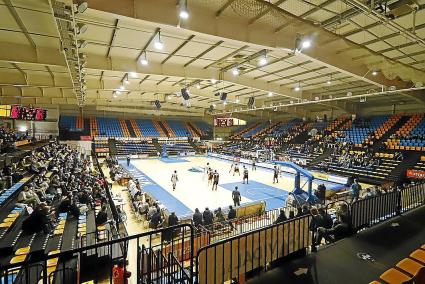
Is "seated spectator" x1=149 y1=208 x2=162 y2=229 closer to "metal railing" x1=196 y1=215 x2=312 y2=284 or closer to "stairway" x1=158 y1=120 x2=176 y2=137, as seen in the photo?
"metal railing" x1=196 y1=215 x2=312 y2=284

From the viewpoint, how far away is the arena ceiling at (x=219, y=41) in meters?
7.36

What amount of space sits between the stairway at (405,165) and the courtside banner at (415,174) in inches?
12.3

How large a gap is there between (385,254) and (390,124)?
2373cm

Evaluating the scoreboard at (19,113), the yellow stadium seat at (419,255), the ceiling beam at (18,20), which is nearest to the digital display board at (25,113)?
the scoreboard at (19,113)

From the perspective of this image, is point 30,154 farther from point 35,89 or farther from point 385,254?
point 385,254

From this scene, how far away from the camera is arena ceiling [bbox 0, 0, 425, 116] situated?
7355 mm

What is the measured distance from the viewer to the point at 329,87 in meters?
20.4

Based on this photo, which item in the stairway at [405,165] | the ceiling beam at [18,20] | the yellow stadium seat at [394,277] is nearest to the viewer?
the yellow stadium seat at [394,277]

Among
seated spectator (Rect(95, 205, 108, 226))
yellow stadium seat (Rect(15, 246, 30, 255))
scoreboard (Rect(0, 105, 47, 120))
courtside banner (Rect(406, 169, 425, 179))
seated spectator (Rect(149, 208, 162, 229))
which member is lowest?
seated spectator (Rect(149, 208, 162, 229))

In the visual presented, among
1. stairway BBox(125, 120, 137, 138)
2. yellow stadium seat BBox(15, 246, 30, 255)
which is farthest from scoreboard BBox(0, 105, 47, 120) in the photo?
yellow stadium seat BBox(15, 246, 30, 255)

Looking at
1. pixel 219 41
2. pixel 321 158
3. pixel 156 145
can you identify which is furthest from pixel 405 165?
pixel 156 145

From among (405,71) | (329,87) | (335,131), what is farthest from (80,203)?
(335,131)

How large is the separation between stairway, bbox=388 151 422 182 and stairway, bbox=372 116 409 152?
2759 mm

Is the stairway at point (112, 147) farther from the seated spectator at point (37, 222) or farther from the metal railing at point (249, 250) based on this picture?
the metal railing at point (249, 250)
